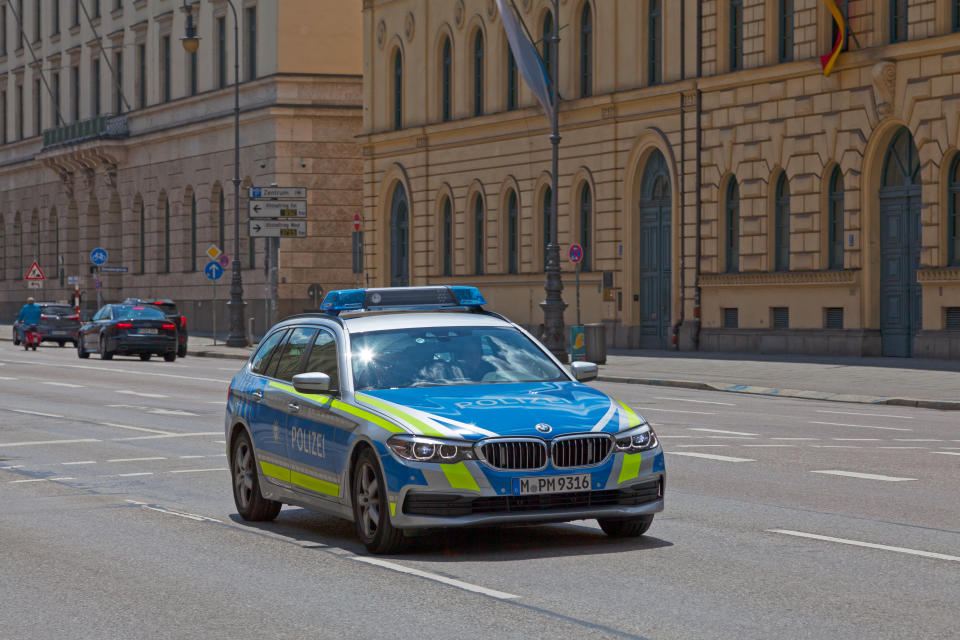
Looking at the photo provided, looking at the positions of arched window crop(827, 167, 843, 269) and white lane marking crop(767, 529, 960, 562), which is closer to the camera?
white lane marking crop(767, 529, 960, 562)

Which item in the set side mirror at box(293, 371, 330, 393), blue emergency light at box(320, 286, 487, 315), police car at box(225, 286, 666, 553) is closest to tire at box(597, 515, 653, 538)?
police car at box(225, 286, 666, 553)

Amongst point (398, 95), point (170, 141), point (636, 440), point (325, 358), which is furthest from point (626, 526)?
point (170, 141)

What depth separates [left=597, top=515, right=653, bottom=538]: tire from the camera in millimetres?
10625

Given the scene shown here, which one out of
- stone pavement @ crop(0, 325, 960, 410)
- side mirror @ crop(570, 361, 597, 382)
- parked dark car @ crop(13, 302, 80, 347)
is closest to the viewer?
side mirror @ crop(570, 361, 597, 382)

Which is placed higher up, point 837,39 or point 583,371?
point 837,39

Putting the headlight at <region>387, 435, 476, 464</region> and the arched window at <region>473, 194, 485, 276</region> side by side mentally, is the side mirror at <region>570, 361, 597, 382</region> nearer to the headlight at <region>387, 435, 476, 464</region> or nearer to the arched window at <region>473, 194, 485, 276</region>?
the headlight at <region>387, 435, 476, 464</region>

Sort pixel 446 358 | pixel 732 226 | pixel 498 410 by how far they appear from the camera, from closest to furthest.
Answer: pixel 498 410, pixel 446 358, pixel 732 226

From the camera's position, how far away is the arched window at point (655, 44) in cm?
4469

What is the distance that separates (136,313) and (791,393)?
20256 mm

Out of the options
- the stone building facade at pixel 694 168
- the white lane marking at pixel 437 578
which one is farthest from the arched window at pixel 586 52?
the white lane marking at pixel 437 578

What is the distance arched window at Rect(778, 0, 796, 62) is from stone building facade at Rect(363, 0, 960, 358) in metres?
0.07

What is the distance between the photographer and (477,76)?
52844 mm

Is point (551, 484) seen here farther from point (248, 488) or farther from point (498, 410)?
point (248, 488)

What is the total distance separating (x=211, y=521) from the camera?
1222 cm
